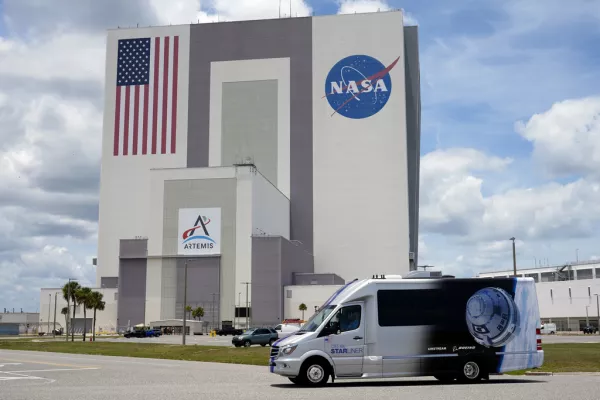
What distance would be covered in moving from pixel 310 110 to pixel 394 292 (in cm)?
9523

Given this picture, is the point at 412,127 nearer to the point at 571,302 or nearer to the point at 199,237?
the point at 199,237

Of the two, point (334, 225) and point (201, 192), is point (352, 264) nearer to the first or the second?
point (334, 225)

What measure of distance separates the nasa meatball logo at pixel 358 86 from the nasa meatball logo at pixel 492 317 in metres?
91.6

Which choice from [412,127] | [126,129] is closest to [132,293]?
[126,129]

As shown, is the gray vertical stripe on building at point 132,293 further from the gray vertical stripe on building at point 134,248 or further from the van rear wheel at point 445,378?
the van rear wheel at point 445,378

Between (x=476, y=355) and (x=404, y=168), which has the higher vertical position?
(x=404, y=168)

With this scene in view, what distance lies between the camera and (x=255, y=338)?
52906 mm

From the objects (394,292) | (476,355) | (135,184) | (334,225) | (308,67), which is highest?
(308,67)

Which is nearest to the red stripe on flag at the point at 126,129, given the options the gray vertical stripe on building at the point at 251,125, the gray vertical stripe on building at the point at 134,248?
the gray vertical stripe on building at the point at 251,125

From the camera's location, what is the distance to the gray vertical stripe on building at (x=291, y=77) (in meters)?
113

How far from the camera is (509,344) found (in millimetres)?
21203

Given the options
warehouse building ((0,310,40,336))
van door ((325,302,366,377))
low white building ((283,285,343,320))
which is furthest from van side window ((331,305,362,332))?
warehouse building ((0,310,40,336))

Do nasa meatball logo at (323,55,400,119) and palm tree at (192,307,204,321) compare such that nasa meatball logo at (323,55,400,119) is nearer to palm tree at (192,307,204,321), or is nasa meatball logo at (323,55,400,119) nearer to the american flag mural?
the american flag mural

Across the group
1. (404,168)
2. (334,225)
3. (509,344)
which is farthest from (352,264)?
(509,344)
